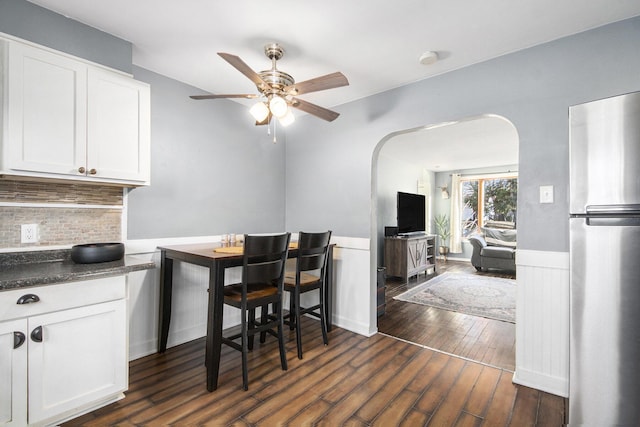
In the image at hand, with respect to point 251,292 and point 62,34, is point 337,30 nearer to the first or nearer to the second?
point 62,34

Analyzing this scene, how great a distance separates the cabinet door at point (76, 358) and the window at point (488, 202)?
771 centimetres

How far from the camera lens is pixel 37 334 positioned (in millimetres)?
1522

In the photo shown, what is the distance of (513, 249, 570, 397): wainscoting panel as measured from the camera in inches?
78.7

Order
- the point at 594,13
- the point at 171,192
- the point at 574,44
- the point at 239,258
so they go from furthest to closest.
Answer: the point at 171,192 → the point at 239,258 → the point at 574,44 → the point at 594,13

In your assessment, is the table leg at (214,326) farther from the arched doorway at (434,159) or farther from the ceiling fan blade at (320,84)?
the arched doorway at (434,159)

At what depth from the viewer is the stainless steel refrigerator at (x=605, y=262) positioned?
1.28 meters

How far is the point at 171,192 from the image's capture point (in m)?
2.69

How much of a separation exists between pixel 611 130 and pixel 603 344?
973mm

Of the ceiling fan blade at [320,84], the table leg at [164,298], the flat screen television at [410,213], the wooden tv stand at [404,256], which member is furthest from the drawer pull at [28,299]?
the flat screen television at [410,213]

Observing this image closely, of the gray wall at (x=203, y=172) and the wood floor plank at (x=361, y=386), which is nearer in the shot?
the wood floor plank at (x=361, y=386)

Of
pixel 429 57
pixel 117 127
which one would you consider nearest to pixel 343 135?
pixel 429 57

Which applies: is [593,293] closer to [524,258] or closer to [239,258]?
[524,258]

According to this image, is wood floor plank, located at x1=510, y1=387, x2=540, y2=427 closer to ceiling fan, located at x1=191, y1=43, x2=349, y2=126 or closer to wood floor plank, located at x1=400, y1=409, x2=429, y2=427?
wood floor plank, located at x1=400, y1=409, x2=429, y2=427

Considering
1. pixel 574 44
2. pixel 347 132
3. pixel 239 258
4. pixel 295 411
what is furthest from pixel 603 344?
pixel 347 132
